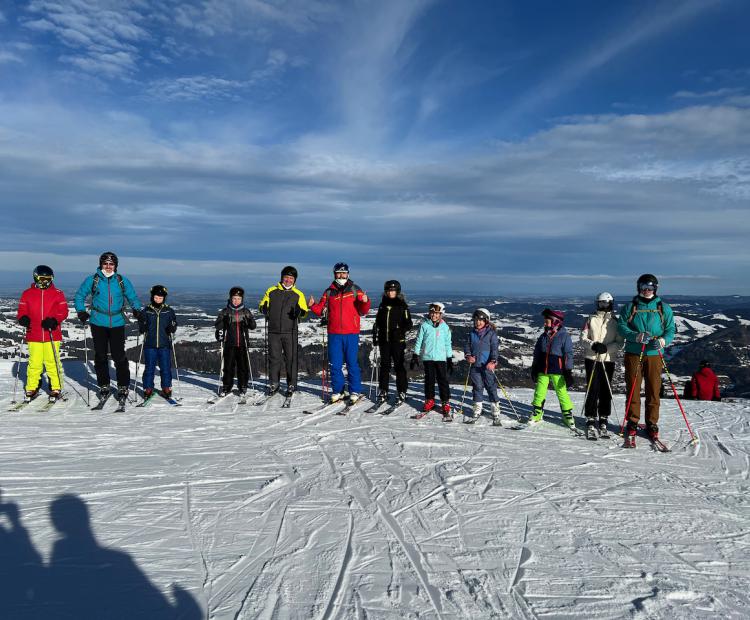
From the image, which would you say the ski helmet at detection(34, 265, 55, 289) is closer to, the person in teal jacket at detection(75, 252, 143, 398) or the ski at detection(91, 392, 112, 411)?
the person in teal jacket at detection(75, 252, 143, 398)

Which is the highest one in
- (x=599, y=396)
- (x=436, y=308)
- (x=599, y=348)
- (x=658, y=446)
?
(x=436, y=308)

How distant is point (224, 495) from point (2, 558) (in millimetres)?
1756

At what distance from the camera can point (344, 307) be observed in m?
8.73

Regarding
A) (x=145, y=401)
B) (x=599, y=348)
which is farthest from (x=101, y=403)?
(x=599, y=348)

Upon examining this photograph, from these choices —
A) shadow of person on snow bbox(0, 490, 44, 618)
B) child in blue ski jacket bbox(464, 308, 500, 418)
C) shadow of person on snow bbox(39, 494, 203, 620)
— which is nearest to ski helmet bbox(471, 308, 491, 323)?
child in blue ski jacket bbox(464, 308, 500, 418)

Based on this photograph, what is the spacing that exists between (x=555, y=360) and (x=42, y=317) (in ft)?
28.8

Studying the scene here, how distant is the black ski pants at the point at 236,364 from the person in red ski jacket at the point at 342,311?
1845mm

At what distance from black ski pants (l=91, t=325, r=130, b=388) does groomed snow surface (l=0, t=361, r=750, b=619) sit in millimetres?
1401

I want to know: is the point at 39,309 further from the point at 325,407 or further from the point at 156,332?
the point at 325,407

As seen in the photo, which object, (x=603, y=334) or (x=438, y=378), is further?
(x=438, y=378)

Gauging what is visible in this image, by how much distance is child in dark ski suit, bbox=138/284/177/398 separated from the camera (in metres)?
8.94

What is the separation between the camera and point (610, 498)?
4.92m

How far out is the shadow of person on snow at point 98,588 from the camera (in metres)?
2.94

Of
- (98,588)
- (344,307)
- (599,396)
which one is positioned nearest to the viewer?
(98,588)
